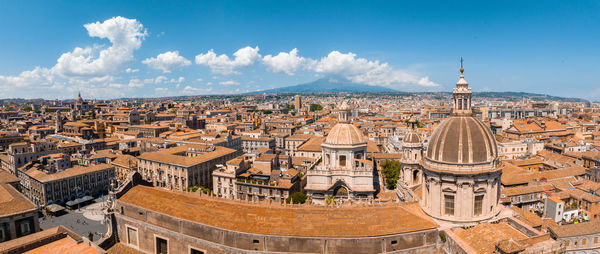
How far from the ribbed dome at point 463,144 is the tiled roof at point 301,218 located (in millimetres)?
5922

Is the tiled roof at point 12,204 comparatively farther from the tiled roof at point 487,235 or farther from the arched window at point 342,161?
the tiled roof at point 487,235

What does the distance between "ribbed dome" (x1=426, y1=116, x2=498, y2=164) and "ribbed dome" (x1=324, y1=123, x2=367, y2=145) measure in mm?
25639

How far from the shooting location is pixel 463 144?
94.0 ft

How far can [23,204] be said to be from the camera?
40.0 meters

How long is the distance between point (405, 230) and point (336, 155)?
28584 mm

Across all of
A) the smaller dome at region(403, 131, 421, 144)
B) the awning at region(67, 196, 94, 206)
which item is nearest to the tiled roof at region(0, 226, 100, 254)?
the awning at region(67, 196, 94, 206)

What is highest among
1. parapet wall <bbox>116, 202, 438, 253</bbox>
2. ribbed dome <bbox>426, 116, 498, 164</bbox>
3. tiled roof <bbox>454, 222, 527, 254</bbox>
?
ribbed dome <bbox>426, 116, 498, 164</bbox>

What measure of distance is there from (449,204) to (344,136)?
27.9 meters

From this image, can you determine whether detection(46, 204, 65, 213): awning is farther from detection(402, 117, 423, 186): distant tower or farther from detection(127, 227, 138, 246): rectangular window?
detection(402, 117, 423, 186): distant tower

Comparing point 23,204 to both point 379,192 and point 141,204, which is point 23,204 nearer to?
point 141,204

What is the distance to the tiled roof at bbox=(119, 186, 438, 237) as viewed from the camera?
27.9 meters

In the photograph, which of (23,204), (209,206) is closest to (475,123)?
(209,206)

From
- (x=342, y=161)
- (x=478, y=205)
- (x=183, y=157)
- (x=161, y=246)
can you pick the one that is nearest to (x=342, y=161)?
(x=342, y=161)

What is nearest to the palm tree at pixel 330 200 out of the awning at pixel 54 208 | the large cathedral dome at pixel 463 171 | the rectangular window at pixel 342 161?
the rectangular window at pixel 342 161
